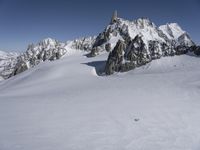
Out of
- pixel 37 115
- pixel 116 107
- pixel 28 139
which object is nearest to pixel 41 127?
pixel 28 139

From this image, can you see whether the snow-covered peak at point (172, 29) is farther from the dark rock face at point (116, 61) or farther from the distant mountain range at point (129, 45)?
the dark rock face at point (116, 61)

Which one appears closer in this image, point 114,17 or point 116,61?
point 116,61

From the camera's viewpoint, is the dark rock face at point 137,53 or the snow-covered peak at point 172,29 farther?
the snow-covered peak at point 172,29

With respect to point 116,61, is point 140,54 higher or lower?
higher

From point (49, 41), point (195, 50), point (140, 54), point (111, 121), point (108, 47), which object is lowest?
point (111, 121)

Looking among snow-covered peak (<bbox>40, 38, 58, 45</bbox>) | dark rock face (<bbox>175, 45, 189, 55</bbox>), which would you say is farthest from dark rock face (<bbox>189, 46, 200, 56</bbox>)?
snow-covered peak (<bbox>40, 38, 58, 45</bbox>)

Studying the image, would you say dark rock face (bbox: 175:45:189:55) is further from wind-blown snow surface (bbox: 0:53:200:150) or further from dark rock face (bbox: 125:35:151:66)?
wind-blown snow surface (bbox: 0:53:200:150)

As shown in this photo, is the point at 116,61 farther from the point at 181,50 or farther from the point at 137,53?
the point at 181,50

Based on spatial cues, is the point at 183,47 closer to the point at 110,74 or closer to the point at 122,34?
the point at 110,74

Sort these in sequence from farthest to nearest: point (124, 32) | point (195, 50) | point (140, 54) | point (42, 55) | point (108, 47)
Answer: point (42, 55) < point (124, 32) < point (108, 47) < point (140, 54) < point (195, 50)

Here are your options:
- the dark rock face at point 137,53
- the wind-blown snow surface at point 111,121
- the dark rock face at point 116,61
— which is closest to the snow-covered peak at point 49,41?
the dark rock face at point 116,61

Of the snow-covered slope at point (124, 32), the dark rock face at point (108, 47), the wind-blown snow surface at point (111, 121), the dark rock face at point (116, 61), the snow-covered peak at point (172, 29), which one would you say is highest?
the snow-covered peak at point (172, 29)

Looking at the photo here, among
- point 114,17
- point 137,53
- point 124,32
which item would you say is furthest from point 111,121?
point 114,17

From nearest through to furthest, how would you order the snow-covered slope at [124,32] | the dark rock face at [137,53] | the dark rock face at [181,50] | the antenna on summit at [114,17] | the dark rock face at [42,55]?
the dark rock face at [181,50], the dark rock face at [137,53], the snow-covered slope at [124,32], the antenna on summit at [114,17], the dark rock face at [42,55]
